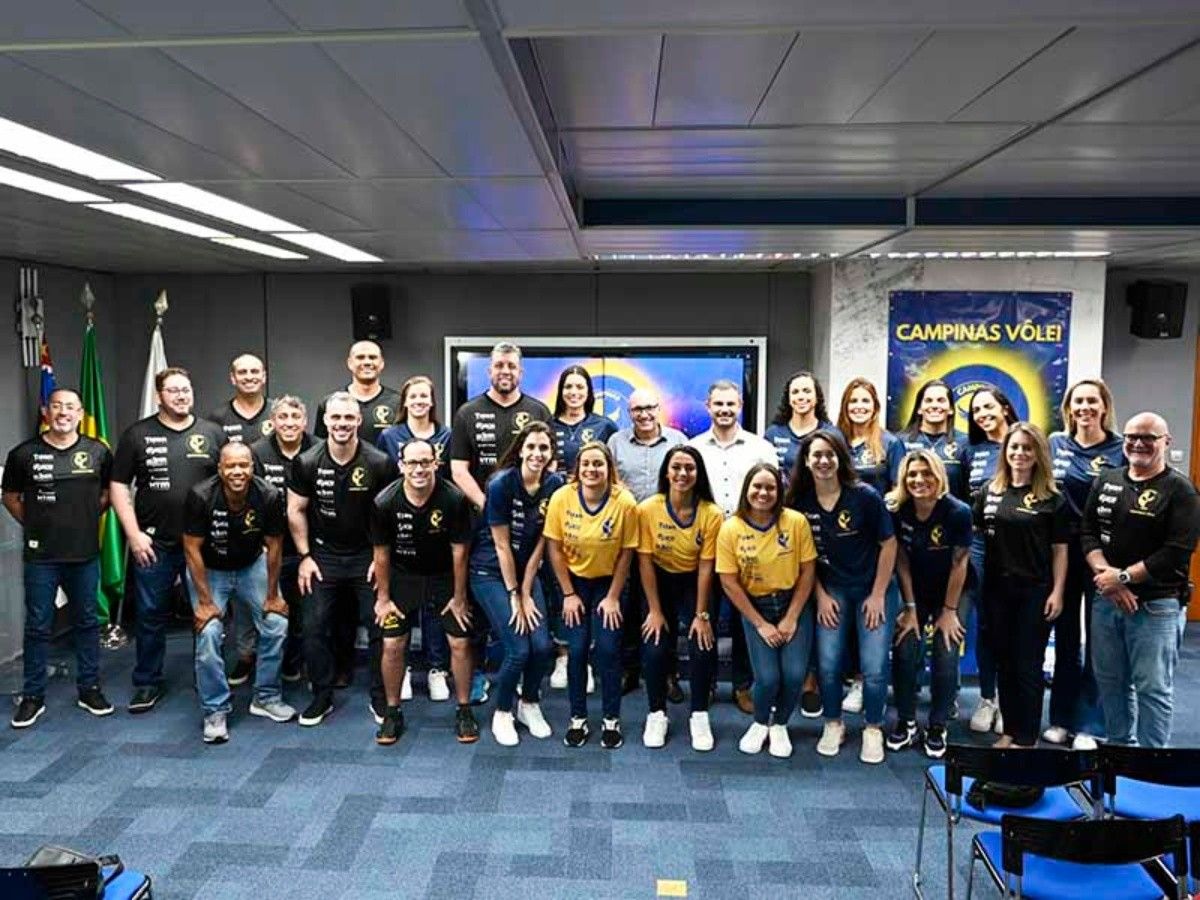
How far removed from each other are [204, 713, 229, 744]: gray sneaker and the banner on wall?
454 centimetres

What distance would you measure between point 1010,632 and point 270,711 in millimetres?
3551

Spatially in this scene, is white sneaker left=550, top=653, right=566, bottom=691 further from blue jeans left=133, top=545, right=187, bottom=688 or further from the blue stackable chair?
the blue stackable chair

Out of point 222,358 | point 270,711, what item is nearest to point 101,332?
point 222,358

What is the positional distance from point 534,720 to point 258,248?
316 cm

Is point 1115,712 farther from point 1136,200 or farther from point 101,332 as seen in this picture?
point 101,332

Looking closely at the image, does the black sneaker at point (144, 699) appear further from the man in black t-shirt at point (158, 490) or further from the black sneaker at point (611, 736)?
the black sneaker at point (611, 736)

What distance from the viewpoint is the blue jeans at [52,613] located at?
4.54 m

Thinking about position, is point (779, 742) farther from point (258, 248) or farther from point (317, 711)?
point (258, 248)

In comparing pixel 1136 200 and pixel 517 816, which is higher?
pixel 1136 200

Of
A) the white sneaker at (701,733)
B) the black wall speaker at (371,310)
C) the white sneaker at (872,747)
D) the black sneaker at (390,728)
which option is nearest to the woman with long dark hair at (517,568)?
the black sneaker at (390,728)

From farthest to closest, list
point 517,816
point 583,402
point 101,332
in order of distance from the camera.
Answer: point 101,332 < point 583,402 < point 517,816

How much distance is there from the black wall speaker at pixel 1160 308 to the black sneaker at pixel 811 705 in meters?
4.00

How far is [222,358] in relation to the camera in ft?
23.7

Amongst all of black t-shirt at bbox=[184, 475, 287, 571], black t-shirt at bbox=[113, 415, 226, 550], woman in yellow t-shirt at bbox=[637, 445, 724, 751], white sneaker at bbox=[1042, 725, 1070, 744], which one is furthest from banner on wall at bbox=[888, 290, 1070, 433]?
black t-shirt at bbox=[113, 415, 226, 550]
